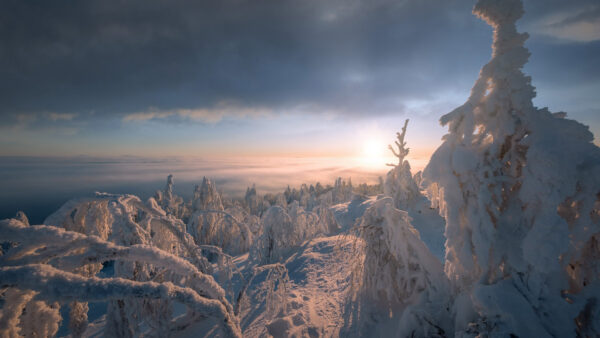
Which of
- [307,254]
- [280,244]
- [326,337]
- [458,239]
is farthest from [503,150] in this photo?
[280,244]

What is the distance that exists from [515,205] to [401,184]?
56.0 ft

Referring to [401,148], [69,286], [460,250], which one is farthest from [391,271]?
[401,148]

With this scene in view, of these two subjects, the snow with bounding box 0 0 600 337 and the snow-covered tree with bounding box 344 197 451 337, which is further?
the snow-covered tree with bounding box 344 197 451 337

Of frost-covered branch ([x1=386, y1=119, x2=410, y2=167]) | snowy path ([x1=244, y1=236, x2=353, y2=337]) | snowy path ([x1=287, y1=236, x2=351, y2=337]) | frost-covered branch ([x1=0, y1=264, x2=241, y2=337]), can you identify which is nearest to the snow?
frost-covered branch ([x1=0, y1=264, x2=241, y2=337])

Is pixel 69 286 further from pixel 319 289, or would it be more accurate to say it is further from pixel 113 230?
pixel 319 289

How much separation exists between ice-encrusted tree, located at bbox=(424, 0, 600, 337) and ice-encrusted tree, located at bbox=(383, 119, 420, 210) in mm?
15624

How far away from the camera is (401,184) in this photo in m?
19.0

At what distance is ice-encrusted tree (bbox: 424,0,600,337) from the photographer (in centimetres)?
263

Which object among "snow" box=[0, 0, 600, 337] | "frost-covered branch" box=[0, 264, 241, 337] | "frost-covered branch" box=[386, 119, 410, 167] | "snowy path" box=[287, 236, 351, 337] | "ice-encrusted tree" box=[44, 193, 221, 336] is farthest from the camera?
"frost-covered branch" box=[386, 119, 410, 167]

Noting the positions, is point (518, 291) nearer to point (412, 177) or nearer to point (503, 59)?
point (503, 59)

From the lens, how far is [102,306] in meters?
9.64

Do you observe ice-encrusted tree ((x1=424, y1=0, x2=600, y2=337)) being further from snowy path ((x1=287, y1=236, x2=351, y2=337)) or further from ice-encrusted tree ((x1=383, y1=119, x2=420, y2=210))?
ice-encrusted tree ((x1=383, y1=119, x2=420, y2=210))

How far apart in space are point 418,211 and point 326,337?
16.2 m

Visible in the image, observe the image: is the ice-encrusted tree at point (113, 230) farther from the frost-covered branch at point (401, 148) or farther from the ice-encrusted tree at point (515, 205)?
the frost-covered branch at point (401, 148)
